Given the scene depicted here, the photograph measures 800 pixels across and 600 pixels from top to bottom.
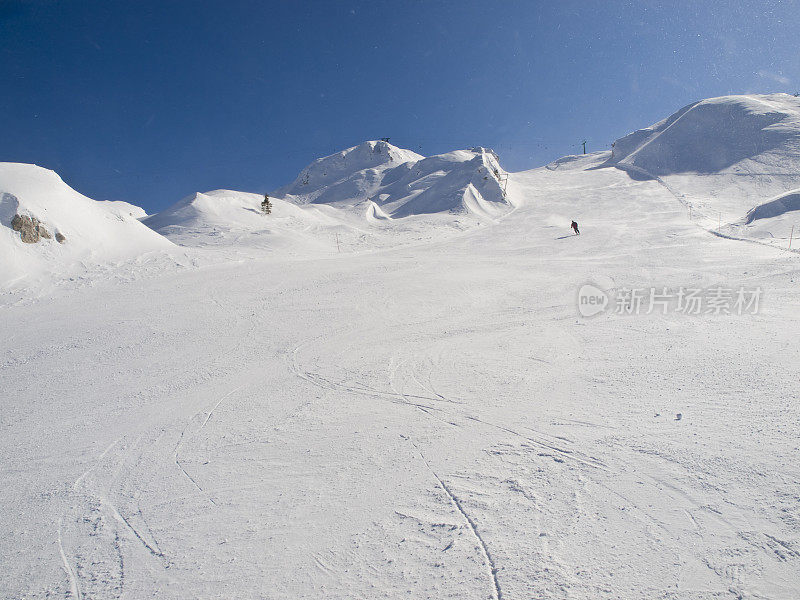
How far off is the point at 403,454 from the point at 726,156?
59.9 meters

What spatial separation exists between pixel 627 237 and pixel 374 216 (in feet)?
88.0

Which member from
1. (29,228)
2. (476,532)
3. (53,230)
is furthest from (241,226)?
(476,532)

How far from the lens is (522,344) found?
7027 mm

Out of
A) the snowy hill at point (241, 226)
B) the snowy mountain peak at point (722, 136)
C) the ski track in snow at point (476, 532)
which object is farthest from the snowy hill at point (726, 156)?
the ski track in snow at point (476, 532)

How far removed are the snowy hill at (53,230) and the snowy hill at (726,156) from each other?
29.8m

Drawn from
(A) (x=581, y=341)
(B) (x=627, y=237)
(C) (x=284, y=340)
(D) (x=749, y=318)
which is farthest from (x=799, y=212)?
(C) (x=284, y=340)

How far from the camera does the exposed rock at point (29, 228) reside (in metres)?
13.8

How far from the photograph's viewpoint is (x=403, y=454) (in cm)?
409

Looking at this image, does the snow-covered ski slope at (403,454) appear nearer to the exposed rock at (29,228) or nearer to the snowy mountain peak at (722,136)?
the exposed rock at (29,228)

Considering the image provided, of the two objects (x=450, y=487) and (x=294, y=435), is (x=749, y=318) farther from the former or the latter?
(x=294, y=435)

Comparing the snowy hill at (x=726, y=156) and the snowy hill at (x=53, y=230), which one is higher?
the snowy hill at (x=726, y=156)

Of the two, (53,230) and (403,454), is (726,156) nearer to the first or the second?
(403,454)

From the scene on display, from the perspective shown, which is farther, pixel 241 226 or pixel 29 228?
pixel 241 226

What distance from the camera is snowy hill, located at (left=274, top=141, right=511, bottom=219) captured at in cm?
3822
